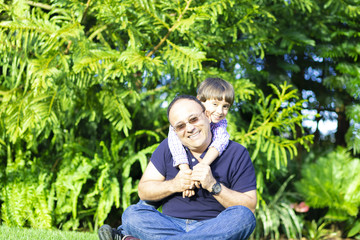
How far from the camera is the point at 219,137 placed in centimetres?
239

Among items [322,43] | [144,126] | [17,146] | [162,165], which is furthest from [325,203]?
[17,146]

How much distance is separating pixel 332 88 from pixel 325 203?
183cm

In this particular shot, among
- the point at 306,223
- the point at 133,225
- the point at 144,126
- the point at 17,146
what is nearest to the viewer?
the point at 133,225

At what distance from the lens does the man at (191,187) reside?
2.14m

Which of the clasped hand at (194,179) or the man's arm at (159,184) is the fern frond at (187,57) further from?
the clasped hand at (194,179)

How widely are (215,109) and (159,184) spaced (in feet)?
2.38

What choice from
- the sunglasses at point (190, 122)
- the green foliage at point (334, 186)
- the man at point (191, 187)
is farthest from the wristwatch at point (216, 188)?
the green foliage at point (334, 186)

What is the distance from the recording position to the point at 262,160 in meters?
4.79

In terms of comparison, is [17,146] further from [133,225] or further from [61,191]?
[133,225]

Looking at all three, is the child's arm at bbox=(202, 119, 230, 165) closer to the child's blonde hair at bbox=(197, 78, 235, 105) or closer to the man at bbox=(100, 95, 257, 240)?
the man at bbox=(100, 95, 257, 240)

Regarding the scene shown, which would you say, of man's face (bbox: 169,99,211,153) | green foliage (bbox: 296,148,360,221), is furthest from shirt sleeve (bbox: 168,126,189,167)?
green foliage (bbox: 296,148,360,221)

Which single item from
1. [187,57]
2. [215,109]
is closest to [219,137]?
[215,109]

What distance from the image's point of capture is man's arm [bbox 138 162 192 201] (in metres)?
2.13

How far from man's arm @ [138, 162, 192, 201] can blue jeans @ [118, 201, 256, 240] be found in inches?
4.2
